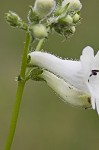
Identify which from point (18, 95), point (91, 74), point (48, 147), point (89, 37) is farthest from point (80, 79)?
point (89, 37)

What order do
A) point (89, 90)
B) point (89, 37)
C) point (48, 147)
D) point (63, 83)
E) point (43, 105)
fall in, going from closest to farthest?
point (89, 90), point (63, 83), point (48, 147), point (43, 105), point (89, 37)

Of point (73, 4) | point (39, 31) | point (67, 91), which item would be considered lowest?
point (67, 91)

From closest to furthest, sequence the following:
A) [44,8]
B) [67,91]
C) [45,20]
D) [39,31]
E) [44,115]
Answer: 1. [39,31]
2. [44,8]
3. [45,20]
4. [67,91]
5. [44,115]

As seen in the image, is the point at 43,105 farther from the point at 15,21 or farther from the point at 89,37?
the point at 15,21

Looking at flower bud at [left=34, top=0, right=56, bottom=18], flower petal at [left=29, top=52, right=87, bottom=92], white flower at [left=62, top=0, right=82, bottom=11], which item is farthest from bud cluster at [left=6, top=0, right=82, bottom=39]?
flower petal at [left=29, top=52, right=87, bottom=92]

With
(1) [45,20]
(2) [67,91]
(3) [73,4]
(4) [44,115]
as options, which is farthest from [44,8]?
(4) [44,115]

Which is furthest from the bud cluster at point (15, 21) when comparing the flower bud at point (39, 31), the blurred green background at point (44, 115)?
the blurred green background at point (44, 115)

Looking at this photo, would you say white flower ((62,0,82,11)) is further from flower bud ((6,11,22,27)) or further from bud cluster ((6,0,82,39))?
flower bud ((6,11,22,27))

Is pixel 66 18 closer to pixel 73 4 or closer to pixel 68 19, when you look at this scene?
pixel 68 19
